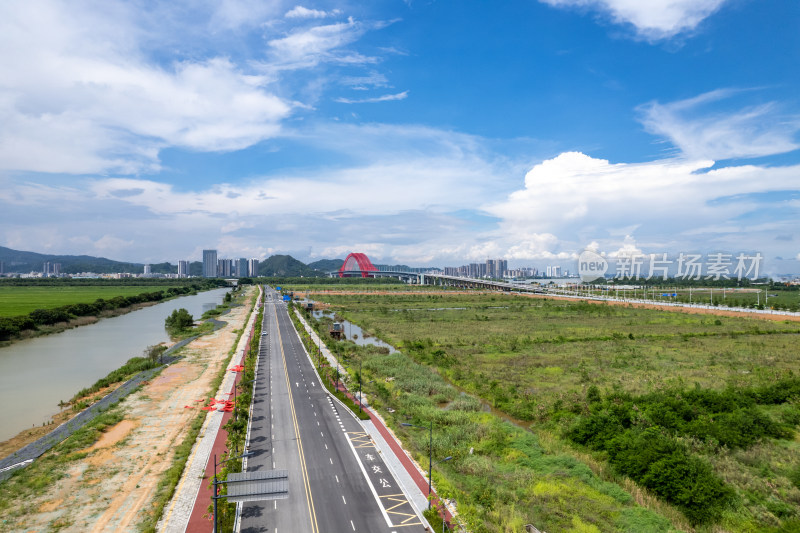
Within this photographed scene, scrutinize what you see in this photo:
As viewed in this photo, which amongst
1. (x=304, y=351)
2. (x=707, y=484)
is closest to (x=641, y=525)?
(x=707, y=484)

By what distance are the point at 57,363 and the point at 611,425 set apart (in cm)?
7361

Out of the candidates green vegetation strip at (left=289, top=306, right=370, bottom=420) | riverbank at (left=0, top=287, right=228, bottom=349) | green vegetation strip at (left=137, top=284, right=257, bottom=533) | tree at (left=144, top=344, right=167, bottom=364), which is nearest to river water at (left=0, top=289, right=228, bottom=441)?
riverbank at (left=0, top=287, right=228, bottom=349)

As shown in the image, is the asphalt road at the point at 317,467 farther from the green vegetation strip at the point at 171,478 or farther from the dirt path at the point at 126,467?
the dirt path at the point at 126,467

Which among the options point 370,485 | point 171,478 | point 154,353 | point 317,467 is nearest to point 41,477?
point 171,478

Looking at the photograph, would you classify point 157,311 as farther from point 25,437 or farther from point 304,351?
point 25,437

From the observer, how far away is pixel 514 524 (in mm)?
21781

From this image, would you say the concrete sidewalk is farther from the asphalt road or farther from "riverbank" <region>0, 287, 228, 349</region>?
"riverbank" <region>0, 287, 228, 349</region>

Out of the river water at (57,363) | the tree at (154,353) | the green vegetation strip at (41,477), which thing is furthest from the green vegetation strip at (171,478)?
the tree at (154,353)

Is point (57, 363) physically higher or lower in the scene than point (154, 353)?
lower

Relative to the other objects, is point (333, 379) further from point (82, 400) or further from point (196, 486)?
point (82, 400)

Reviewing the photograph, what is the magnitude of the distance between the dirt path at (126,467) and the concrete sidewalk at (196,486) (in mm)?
1622

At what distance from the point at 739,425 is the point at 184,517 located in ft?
129

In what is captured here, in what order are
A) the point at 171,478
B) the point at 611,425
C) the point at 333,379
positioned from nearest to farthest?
the point at 171,478 → the point at 611,425 → the point at 333,379

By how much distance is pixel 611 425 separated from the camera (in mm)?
33000
